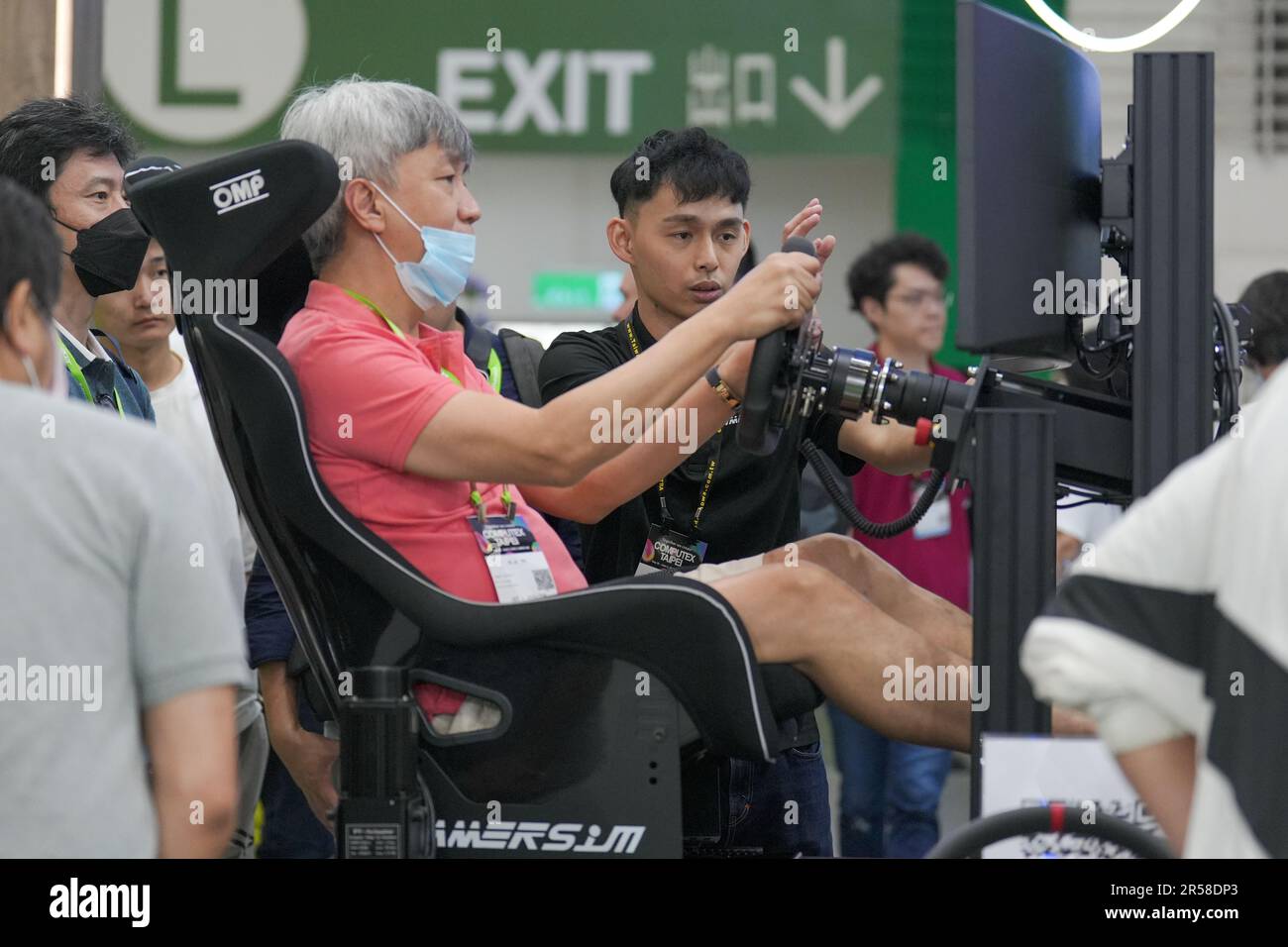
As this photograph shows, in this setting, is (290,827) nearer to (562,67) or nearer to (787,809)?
(787,809)

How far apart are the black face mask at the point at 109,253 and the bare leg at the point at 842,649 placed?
1.37 meters

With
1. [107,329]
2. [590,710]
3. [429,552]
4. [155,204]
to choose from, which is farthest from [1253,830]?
[107,329]

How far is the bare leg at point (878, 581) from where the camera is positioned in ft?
9.55

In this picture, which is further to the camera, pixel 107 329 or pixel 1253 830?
pixel 107 329

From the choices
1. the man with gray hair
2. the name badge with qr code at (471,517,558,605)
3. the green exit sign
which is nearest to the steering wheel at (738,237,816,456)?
the man with gray hair

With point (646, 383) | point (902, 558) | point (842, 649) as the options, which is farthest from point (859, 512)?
point (902, 558)

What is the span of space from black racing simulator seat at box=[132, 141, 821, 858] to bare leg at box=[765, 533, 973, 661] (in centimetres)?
35

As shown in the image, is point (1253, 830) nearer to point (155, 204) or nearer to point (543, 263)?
point (155, 204)

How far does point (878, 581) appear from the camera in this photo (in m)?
2.93

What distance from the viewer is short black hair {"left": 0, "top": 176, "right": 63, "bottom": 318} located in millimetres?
1883

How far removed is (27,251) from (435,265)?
1.11 meters

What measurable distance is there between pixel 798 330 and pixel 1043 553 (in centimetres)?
52

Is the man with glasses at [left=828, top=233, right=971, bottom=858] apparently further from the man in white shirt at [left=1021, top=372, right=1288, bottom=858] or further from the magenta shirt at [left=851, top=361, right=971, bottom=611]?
the man in white shirt at [left=1021, top=372, right=1288, bottom=858]

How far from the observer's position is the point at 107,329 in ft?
12.9
